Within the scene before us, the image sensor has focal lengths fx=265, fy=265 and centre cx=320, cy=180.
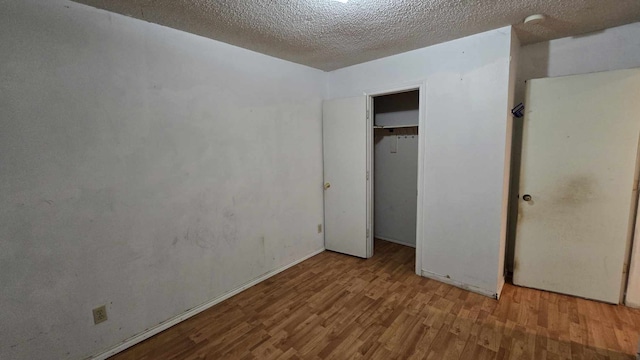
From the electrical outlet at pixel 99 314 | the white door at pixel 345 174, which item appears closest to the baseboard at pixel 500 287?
the white door at pixel 345 174

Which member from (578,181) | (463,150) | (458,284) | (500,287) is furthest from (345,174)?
(578,181)

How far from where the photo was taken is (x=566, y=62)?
8.05ft

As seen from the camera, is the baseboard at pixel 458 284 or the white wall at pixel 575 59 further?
the baseboard at pixel 458 284

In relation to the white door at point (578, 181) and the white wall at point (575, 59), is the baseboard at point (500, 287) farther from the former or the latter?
the white wall at point (575, 59)

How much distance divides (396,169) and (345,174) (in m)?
0.92

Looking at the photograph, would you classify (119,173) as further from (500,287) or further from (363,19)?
(500,287)

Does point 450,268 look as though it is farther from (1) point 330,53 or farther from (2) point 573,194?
(1) point 330,53

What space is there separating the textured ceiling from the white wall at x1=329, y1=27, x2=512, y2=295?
0.21m

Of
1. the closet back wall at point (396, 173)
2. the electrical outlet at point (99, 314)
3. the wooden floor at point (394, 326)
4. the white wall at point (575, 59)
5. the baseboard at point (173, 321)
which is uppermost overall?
the white wall at point (575, 59)

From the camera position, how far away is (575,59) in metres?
2.41

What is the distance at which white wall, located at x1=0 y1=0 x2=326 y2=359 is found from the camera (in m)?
1.52

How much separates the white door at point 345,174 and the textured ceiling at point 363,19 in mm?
820

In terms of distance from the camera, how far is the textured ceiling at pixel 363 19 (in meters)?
1.78

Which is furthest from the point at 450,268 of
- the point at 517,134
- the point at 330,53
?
the point at 330,53
